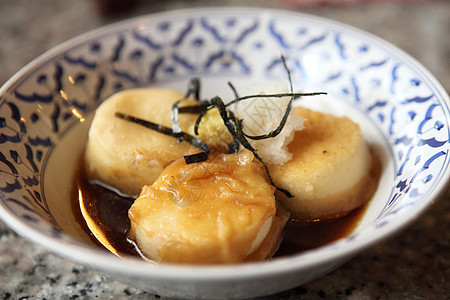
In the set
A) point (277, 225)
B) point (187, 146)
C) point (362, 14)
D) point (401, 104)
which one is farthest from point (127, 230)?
point (362, 14)

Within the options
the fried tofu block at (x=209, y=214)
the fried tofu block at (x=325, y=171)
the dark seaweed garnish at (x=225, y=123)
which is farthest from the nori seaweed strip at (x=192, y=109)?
the fried tofu block at (x=325, y=171)

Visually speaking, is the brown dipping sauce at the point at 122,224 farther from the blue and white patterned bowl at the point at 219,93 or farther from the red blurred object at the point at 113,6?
the red blurred object at the point at 113,6

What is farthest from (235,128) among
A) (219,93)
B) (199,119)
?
(219,93)

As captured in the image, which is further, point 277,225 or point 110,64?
point 110,64

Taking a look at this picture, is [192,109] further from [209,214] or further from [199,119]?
[209,214]

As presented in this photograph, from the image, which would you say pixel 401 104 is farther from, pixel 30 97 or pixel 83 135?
pixel 30 97

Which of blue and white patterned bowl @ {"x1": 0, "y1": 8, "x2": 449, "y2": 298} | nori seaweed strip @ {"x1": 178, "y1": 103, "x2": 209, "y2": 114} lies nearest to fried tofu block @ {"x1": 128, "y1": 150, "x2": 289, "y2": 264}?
blue and white patterned bowl @ {"x1": 0, "y1": 8, "x2": 449, "y2": 298}
